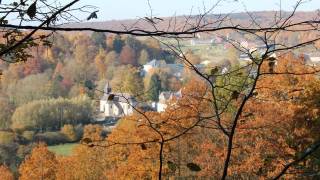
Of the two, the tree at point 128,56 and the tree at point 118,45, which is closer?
the tree at point 128,56

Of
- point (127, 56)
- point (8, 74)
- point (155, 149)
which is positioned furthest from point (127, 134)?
point (127, 56)

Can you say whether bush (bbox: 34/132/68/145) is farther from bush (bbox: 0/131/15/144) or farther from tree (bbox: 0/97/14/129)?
tree (bbox: 0/97/14/129)

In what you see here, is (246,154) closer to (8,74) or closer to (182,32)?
(182,32)

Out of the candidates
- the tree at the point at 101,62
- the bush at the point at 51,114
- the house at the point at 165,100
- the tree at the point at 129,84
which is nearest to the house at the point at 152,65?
the tree at the point at 129,84

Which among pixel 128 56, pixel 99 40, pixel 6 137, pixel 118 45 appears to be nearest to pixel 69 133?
pixel 6 137

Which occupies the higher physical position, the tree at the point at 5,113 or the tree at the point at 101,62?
the tree at the point at 101,62

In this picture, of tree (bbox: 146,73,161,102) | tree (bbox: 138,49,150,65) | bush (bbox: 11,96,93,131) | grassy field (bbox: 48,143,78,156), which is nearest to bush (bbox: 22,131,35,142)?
grassy field (bbox: 48,143,78,156)

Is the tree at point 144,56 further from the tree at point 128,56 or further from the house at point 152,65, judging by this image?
the house at point 152,65

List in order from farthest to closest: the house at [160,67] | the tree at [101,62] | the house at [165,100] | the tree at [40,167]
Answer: the tree at [101,62] < the house at [160,67] < the tree at [40,167] < the house at [165,100]
